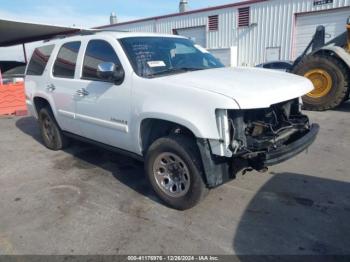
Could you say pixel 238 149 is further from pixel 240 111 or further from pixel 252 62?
pixel 252 62

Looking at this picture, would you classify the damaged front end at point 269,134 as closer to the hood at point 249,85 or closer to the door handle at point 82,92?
the hood at point 249,85

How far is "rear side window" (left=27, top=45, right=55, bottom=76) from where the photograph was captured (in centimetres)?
529

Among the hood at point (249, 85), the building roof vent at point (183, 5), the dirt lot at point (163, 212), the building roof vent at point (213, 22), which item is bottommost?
the dirt lot at point (163, 212)

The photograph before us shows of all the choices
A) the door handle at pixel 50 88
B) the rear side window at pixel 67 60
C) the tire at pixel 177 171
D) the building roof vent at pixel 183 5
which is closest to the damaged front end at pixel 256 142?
the tire at pixel 177 171

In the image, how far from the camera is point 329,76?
789cm

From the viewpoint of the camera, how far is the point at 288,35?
16469 mm

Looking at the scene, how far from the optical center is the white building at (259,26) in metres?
15.3

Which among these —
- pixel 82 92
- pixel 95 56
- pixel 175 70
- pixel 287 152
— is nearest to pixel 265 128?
pixel 287 152

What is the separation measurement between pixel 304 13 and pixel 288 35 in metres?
1.30

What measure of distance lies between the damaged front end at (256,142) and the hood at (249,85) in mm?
185

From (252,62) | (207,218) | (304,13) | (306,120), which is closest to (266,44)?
(252,62)

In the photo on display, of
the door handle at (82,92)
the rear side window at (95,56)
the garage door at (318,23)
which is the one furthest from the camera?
the garage door at (318,23)

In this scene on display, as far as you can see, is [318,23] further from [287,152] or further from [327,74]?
[287,152]

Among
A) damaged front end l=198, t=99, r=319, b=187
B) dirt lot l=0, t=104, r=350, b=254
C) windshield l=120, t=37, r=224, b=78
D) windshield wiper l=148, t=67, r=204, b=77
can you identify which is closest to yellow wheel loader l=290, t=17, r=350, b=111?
dirt lot l=0, t=104, r=350, b=254
